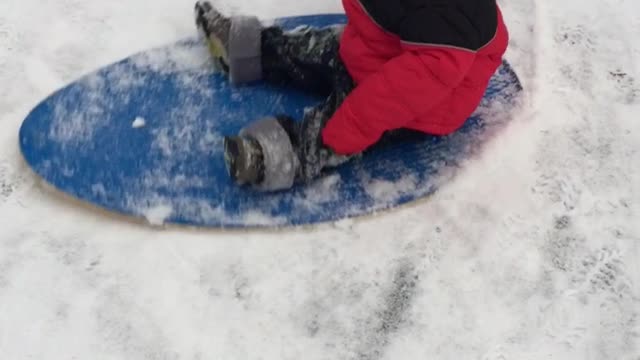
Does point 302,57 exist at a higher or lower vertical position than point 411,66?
lower

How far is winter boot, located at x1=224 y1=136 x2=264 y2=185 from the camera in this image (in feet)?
4.89

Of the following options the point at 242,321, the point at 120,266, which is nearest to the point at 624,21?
the point at 242,321

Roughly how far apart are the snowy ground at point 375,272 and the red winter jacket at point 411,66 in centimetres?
19

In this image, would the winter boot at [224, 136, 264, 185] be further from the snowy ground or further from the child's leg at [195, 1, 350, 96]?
the child's leg at [195, 1, 350, 96]

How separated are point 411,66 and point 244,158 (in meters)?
0.38

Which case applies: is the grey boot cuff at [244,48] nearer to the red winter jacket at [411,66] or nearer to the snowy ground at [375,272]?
the red winter jacket at [411,66]

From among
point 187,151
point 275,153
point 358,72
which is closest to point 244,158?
point 275,153

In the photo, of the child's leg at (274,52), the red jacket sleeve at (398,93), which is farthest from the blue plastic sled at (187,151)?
the red jacket sleeve at (398,93)

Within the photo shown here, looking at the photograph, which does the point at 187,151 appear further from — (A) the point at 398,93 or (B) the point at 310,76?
(A) the point at 398,93

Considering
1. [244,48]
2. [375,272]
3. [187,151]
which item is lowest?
[375,272]

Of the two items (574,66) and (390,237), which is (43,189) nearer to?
(390,237)

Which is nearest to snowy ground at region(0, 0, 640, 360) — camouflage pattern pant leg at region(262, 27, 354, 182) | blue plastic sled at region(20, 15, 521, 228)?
blue plastic sled at region(20, 15, 521, 228)

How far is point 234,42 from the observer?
1.69 metres

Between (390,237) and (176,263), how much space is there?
444 mm
